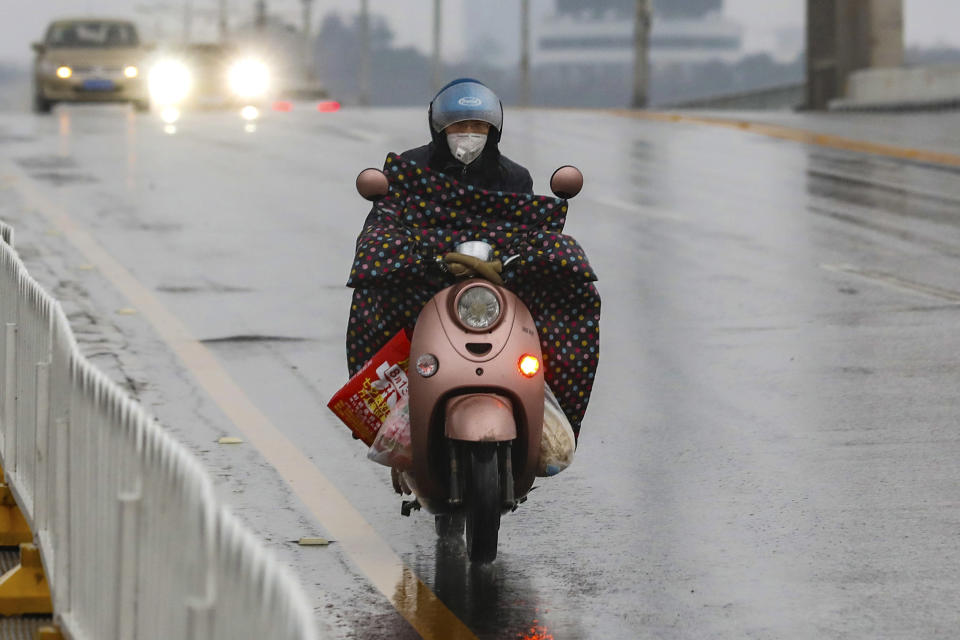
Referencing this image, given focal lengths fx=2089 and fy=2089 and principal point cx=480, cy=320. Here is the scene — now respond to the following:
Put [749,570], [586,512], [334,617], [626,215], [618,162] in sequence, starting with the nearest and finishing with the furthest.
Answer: [334,617], [749,570], [586,512], [626,215], [618,162]

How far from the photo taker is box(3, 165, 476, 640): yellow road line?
647 centimetres

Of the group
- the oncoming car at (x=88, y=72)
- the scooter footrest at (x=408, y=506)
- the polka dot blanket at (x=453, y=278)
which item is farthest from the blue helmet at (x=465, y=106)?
the oncoming car at (x=88, y=72)

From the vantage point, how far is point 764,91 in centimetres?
6397

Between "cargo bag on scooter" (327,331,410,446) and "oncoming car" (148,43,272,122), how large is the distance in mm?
30831

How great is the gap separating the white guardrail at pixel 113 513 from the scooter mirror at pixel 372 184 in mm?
1139

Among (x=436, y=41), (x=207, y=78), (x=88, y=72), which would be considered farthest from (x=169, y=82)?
(x=436, y=41)

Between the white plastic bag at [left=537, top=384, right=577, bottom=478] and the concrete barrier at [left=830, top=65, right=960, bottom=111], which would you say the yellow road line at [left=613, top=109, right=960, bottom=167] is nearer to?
the concrete barrier at [left=830, top=65, right=960, bottom=111]

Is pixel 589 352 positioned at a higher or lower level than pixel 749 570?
higher

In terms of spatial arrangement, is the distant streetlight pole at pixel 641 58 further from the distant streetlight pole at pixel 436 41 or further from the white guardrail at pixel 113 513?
the white guardrail at pixel 113 513

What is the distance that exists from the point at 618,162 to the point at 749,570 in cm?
1829

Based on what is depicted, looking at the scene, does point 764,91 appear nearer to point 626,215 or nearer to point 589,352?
point 626,215

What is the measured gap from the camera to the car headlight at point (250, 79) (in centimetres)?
4425

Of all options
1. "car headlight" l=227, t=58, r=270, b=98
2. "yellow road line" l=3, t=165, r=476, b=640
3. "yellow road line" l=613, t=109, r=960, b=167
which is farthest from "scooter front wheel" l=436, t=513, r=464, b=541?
"car headlight" l=227, t=58, r=270, b=98

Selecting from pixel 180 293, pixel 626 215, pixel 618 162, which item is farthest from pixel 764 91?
pixel 180 293
